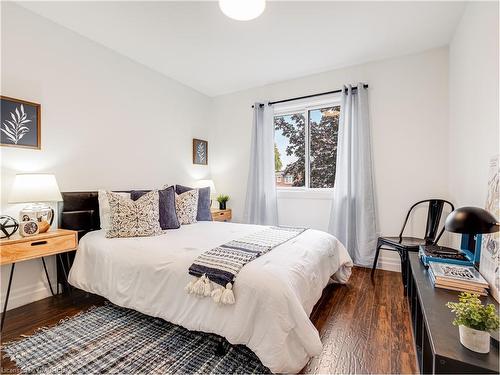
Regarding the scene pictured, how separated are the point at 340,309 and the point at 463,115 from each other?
6.97 ft

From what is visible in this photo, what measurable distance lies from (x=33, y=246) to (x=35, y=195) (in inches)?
16.4

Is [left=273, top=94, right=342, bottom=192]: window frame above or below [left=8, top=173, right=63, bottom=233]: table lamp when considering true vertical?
above

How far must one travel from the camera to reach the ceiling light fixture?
1926mm

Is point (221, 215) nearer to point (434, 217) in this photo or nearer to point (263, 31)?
point (263, 31)

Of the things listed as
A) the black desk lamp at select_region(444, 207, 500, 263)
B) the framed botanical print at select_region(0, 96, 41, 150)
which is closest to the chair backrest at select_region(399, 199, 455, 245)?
the black desk lamp at select_region(444, 207, 500, 263)

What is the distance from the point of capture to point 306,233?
99.1 inches

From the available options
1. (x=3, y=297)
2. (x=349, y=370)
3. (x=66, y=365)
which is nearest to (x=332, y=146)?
(x=349, y=370)

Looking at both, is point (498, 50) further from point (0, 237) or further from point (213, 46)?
point (0, 237)

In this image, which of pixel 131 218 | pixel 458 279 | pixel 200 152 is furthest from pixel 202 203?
pixel 458 279

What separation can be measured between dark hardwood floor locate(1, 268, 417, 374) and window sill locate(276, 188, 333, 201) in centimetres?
124

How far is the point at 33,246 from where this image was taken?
1991mm

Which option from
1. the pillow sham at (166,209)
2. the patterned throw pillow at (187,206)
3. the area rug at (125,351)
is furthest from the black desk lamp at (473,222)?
the patterned throw pillow at (187,206)

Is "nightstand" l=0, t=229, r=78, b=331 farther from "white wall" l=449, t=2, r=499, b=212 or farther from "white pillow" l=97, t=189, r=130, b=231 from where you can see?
"white wall" l=449, t=2, r=499, b=212

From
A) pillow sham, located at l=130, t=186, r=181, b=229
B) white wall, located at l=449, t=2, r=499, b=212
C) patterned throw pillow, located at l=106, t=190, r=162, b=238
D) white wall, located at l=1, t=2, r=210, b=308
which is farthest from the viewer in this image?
pillow sham, located at l=130, t=186, r=181, b=229
